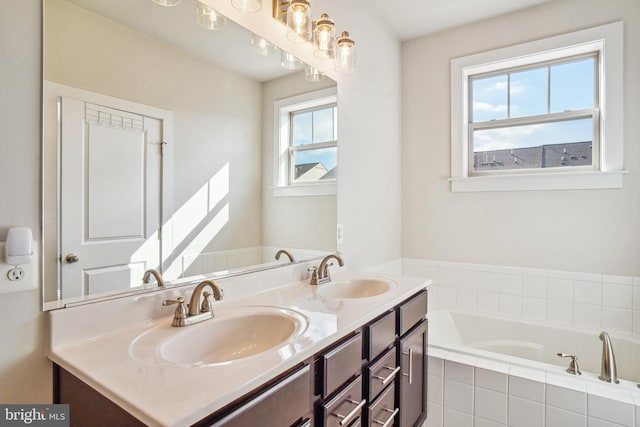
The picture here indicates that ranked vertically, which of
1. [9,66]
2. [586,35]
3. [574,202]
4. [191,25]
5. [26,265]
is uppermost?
[586,35]

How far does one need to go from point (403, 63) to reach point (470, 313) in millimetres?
2164

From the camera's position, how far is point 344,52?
1876 mm

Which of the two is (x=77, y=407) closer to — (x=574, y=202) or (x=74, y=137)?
(x=74, y=137)

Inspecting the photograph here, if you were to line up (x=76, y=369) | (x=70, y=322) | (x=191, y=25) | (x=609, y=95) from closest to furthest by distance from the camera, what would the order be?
(x=76, y=369)
(x=70, y=322)
(x=191, y=25)
(x=609, y=95)

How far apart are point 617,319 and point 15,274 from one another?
3040mm

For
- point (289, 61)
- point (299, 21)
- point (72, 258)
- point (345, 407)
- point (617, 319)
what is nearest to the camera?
point (72, 258)

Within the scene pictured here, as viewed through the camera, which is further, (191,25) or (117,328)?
(191,25)

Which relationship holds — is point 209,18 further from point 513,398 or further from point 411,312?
point 513,398

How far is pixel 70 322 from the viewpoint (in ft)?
2.91

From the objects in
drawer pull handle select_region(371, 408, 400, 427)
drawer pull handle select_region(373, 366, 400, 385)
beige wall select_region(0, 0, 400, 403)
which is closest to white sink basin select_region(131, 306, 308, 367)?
beige wall select_region(0, 0, 400, 403)

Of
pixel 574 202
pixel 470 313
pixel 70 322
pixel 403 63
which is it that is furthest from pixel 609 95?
pixel 70 322

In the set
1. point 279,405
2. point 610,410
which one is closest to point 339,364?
point 279,405

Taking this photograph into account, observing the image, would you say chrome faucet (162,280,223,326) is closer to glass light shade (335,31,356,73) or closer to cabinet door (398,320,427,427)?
cabinet door (398,320,427,427)

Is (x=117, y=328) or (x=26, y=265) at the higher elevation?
(x=26, y=265)
